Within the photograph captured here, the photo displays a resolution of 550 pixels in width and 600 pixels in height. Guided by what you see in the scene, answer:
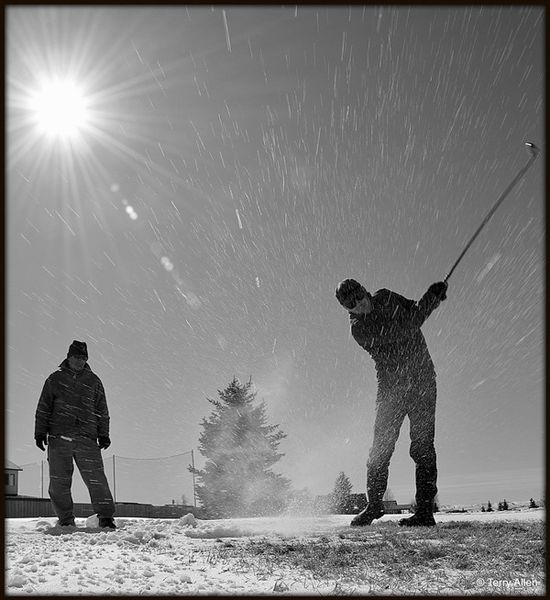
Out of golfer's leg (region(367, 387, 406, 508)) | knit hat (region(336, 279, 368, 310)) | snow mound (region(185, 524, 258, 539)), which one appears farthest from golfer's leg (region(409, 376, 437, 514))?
snow mound (region(185, 524, 258, 539))

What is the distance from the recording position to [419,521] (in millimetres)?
6246

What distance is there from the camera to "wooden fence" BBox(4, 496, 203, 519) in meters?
15.9

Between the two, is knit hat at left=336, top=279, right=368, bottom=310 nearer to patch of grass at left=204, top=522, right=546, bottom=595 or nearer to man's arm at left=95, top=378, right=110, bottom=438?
patch of grass at left=204, top=522, right=546, bottom=595

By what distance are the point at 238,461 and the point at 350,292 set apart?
16.5 m

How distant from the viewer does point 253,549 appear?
4.50 m

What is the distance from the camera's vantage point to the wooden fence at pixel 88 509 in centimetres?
1587

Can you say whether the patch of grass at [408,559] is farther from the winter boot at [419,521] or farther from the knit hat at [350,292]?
the knit hat at [350,292]

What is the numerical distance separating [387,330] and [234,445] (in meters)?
15.5

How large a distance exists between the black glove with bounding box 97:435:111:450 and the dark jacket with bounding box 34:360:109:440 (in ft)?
0.13

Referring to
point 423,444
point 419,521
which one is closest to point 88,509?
point 419,521

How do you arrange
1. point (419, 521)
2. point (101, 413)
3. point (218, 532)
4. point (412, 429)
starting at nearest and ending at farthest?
point (218, 532) < point (419, 521) < point (412, 429) < point (101, 413)

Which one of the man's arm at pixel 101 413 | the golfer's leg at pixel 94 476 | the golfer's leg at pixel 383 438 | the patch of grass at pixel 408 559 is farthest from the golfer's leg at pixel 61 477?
the golfer's leg at pixel 383 438

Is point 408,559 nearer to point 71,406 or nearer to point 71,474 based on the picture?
point 71,474

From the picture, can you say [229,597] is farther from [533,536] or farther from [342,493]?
[342,493]
